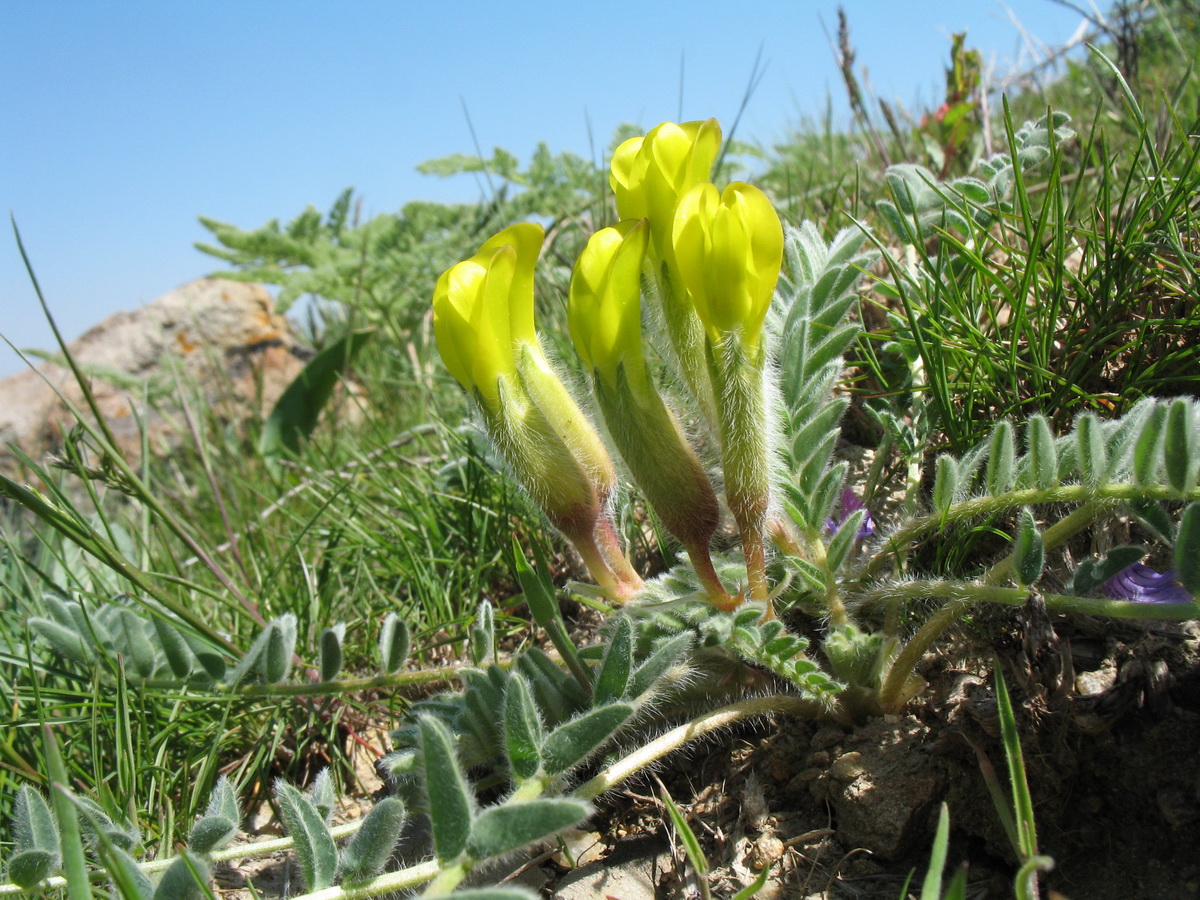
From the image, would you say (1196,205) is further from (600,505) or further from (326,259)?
(326,259)

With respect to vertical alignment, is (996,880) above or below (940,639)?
below

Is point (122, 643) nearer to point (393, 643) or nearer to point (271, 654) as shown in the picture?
point (271, 654)

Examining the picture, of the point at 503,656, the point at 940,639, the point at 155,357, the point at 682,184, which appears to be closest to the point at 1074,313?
the point at 940,639

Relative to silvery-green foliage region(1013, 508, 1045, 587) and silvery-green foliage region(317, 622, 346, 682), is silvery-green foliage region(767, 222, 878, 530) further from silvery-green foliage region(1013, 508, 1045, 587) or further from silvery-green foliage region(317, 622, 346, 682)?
silvery-green foliage region(317, 622, 346, 682)

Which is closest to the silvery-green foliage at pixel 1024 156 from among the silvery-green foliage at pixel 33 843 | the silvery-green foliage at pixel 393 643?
the silvery-green foliage at pixel 393 643

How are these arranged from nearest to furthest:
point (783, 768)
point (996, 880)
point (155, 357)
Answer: point (996, 880) < point (783, 768) < point (155, 357)

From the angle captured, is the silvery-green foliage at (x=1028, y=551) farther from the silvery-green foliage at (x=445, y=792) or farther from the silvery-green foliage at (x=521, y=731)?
the silvery-green foliage at (x=445, y=792)

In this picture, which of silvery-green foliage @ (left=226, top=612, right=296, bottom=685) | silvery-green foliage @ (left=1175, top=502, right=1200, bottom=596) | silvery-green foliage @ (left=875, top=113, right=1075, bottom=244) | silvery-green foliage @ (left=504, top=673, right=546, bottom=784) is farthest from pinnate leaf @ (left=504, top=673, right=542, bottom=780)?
silvery-green foliage @ (left=875, top=113, right=1075, bottom=244)

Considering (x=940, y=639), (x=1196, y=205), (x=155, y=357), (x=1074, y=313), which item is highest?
(x=155, y=357)

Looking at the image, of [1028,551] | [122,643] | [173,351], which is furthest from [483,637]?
[173,351]
